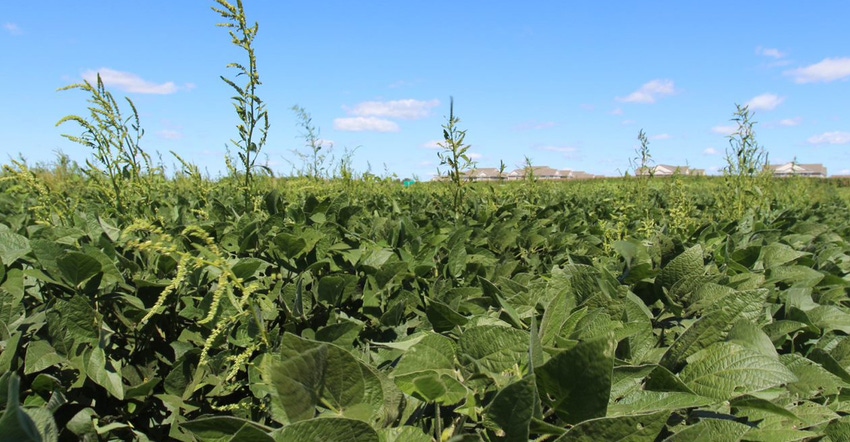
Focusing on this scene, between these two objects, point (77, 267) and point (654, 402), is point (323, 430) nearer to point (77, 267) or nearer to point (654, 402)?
point (654, 402)

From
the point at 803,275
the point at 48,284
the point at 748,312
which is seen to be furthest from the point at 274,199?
the point at 803,275

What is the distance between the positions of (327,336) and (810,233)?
3.37 m

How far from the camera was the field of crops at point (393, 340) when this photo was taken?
0.99 metres

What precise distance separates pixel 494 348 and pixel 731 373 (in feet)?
1.70

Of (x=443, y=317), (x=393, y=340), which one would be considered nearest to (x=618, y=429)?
(x=443, y=317)

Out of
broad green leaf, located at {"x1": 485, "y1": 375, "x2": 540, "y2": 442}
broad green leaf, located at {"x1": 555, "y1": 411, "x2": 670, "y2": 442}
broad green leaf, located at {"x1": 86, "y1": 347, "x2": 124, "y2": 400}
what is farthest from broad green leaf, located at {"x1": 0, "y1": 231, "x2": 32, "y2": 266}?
broad green leaf, located at {"x1": 555, "y1": 411, "x2": 670, "y2": 442}

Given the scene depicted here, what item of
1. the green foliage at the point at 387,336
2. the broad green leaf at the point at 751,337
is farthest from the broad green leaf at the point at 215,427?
the broad green leaf at the point at 751,337

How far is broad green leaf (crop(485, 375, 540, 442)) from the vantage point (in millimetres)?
915

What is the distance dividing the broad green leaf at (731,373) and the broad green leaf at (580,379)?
0.36m

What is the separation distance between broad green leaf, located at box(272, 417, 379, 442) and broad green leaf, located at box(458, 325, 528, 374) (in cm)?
34

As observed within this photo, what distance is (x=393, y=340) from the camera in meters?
1.85

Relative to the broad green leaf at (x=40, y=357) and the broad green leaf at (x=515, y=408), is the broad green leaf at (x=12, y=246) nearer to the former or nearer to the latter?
the broad green leaf at (x=40, y=357)

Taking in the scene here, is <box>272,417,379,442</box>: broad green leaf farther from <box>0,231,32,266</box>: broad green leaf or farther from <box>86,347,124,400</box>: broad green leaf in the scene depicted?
<box>0,231,32,266</box>: broad green leaf

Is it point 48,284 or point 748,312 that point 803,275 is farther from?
point 48,284
